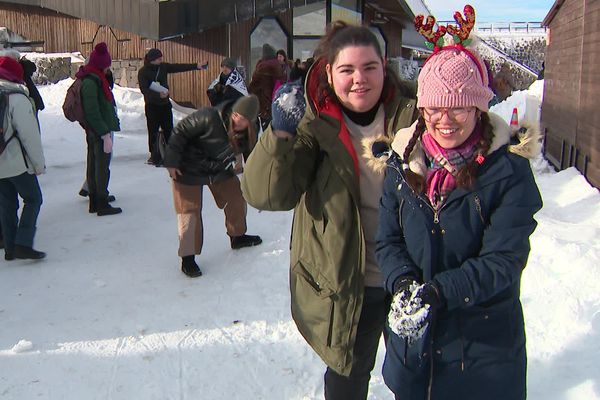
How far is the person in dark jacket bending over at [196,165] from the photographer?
455 centimetres

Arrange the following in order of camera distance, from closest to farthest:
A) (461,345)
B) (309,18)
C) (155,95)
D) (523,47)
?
(461,345) → (155,95) → (309,18) → (523,47)

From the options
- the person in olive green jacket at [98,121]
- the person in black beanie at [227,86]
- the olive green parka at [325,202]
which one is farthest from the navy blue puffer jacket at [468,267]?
the person in black beanie at [227,86]

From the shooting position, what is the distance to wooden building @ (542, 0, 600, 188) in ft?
24.9

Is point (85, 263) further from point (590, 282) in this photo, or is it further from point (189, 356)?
point (590, 282)

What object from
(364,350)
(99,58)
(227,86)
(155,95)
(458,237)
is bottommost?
(364,350)

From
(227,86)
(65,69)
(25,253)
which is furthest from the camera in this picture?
(65,69)

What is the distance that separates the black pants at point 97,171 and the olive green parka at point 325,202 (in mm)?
4917

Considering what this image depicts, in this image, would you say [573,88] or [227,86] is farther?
[573,88]

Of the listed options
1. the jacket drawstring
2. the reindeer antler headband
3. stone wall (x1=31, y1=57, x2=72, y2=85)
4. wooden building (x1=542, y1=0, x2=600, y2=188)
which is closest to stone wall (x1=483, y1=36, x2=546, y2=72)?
wooden building (x1=542, y1=0, x2=600, y2=188)

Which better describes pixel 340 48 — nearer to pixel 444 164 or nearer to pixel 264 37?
pixel 444 164

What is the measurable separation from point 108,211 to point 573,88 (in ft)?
23.7

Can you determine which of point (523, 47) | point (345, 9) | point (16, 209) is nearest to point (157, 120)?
point (16, 209)

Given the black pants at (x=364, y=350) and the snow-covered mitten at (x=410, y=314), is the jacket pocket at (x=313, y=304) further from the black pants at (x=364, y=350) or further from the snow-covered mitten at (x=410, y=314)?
the snow-covered mitten at (x=410, y=314)

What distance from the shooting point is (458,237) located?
5.90 feet
